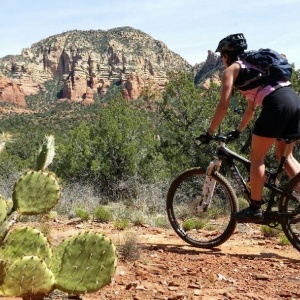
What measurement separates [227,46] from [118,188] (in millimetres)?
10058

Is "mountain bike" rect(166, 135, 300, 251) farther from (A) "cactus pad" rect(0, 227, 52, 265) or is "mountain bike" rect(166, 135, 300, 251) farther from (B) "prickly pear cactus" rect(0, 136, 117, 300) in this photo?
(A) "cactus pad" rect(0, 227, 52, 265)

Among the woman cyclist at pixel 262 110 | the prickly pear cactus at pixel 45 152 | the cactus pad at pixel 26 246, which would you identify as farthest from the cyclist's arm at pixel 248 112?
the cactus pad at pixel 26 246

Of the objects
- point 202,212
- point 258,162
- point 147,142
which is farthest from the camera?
point 147,142

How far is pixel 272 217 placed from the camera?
13.8 feet

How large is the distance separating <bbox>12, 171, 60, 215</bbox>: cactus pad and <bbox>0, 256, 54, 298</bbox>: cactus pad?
0.36 meters

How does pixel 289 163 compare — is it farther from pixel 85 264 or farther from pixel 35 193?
pixel 35 193

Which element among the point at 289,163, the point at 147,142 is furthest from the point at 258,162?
the point at 147,142

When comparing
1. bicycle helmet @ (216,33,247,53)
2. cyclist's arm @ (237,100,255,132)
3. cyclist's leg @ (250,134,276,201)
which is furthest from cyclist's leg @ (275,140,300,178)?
bicycle helmet @ (216,33,247,53)

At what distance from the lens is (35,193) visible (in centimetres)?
291

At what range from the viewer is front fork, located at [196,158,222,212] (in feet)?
15.4

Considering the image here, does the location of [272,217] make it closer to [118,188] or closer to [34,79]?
[118,188]

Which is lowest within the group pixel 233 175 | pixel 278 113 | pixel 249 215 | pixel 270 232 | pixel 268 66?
pixel 270 232

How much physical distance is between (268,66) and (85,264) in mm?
2330

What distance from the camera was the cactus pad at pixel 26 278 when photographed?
2.63 meters
